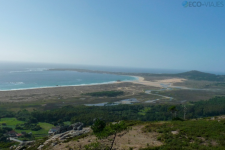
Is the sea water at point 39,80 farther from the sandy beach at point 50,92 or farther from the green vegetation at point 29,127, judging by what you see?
the green vegetation at point 29,127

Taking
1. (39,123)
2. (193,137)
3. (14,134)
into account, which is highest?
(193,137)

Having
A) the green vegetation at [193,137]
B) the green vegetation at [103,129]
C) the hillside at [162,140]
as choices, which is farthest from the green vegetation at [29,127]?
the green vegetation at [193,137]

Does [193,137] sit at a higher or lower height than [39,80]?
higher

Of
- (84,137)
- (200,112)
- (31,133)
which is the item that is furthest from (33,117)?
(200,112)

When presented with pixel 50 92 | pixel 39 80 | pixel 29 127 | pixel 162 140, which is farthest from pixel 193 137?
pixel 39 80

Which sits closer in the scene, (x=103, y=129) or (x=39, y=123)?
(x=103, y=129)

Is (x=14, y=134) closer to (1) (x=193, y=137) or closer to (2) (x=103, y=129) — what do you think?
(2) (x=103, y=129)

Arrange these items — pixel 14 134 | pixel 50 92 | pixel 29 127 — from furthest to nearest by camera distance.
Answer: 1. pixel 50 92
2. pixel 29 127
3. pixel 14 134

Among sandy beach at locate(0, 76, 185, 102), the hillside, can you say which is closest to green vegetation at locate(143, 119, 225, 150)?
the hillside

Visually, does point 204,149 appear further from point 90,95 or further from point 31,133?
point 90,95

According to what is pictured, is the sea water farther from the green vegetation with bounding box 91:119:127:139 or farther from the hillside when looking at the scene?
the hillside

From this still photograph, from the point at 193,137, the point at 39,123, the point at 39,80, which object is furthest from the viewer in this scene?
the point at 39,80
